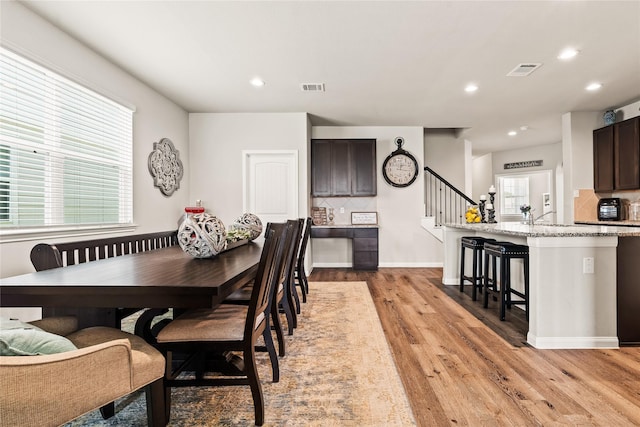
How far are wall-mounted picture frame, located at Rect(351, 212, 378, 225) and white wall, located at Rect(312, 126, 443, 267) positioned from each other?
0.19 meters

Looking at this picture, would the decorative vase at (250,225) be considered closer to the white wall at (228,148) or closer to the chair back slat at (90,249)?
the chair back slat at (90,249)

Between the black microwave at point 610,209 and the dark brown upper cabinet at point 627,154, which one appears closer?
the dark brown upper cabinet at point 627,154

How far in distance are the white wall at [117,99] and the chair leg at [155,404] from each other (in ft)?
6.42

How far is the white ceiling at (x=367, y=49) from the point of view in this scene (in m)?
2.61

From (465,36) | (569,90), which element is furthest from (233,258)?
(569,90)

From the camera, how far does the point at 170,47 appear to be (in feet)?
10.5

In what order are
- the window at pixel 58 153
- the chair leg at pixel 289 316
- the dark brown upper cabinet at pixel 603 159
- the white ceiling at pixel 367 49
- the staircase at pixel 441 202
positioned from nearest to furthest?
1. the window at pixel 58 153
2. the white ceiling at pixel 367 49
3. the chair leg at pixel 289 316
4. the dark brown upper cabinet at pixel 603 159
5. the staircase at pixel 441 202

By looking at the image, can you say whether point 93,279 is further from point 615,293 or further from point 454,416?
point 615,293

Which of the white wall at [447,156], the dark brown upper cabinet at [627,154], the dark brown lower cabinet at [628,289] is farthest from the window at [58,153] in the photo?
the dark brown upper cabinet at [627,154]

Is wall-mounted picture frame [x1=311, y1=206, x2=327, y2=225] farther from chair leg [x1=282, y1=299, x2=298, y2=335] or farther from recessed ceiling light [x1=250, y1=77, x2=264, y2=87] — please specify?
chair leg [x1=282, y1=299, x2=298, y2=335]

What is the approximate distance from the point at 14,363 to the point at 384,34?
3176 mm

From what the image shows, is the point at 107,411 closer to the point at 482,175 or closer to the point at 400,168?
the point at 400,168

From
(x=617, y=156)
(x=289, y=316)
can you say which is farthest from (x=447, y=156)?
(x=289, y=316)

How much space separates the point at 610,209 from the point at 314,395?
5.73 metres
